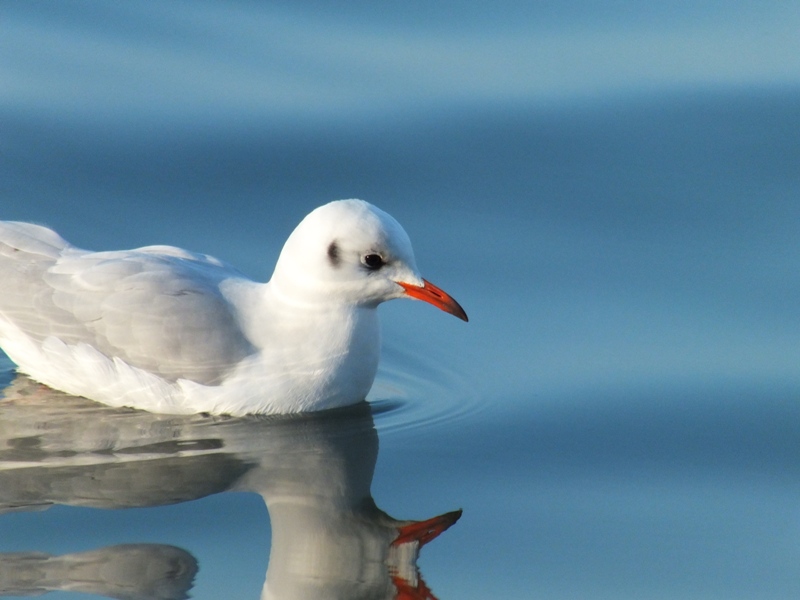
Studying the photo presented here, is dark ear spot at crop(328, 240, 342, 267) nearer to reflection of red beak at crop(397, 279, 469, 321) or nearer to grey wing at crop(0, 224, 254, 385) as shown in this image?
reflection of red beak at crop(397, 279, 469, 321)

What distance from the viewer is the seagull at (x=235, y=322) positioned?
668cm

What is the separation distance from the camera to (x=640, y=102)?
9578mm

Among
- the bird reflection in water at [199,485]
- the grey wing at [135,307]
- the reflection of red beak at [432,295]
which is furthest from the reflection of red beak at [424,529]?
the grey wing at [135,307]

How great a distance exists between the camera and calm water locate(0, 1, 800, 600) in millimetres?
5734

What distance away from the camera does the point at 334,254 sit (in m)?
6.68

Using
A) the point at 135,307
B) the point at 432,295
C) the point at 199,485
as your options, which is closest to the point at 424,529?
the point at 199,485

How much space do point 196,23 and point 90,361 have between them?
4.07 m

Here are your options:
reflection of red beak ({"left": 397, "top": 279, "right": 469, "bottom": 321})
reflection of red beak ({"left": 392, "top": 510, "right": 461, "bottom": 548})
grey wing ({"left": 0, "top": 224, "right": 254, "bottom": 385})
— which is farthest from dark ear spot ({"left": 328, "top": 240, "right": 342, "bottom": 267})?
reflection of red beak ({"left": 392, "top": 510, "right": 461, "bottom": 548})

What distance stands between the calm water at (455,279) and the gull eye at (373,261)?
71cm

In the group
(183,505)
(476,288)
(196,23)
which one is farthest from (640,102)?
(183,505)

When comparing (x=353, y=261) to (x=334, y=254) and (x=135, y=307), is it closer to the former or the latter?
(x=334, y=254)

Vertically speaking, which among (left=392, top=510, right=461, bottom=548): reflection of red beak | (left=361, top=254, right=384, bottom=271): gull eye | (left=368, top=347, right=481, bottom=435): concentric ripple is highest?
(left=361, top=254, right=384, bottom=271): gull eye

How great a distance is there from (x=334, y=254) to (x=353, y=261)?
0.09 meters

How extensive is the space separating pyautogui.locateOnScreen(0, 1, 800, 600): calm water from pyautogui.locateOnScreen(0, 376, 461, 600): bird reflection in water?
14 mm
